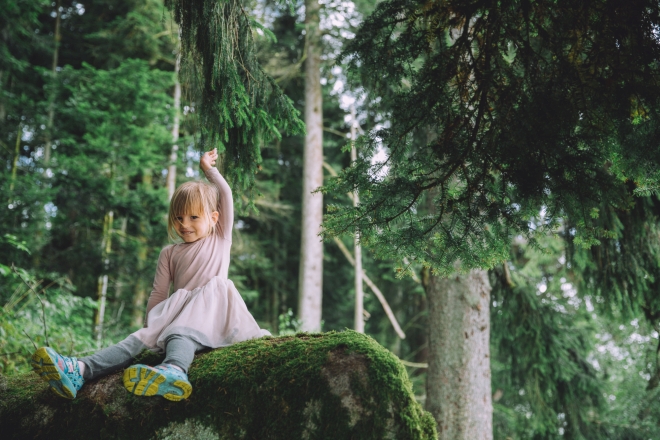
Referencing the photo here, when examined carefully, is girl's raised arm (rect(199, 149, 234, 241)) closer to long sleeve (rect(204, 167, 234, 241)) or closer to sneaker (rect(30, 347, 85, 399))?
long sleeve (rect(204, 167, 234, 241))

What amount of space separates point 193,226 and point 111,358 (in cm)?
102

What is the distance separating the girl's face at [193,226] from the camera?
358cm

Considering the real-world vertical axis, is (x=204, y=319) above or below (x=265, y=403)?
above

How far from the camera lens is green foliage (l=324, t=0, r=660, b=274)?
9.66 feet

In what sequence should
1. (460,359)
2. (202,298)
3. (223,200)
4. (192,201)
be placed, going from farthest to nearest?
(460,359), (223,200), (192,201), (202,298)

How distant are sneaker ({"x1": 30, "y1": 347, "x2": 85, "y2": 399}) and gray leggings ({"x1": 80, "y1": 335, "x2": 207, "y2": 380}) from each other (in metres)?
0.09

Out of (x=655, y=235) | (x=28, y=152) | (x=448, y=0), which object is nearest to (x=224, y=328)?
(x=448, y=0)

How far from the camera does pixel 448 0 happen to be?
10.7ft

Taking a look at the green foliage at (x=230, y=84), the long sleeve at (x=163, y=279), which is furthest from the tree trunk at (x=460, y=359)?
the long sleeve at (x=163, y=279)

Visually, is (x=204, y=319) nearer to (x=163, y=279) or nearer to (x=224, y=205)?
(x=163, y=279)

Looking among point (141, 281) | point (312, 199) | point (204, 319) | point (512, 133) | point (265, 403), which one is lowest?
point (265, 403)

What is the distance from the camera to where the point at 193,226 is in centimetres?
361

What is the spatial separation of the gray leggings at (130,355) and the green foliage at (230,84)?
1.70 m

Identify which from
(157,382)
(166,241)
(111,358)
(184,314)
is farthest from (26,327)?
(157,382)
